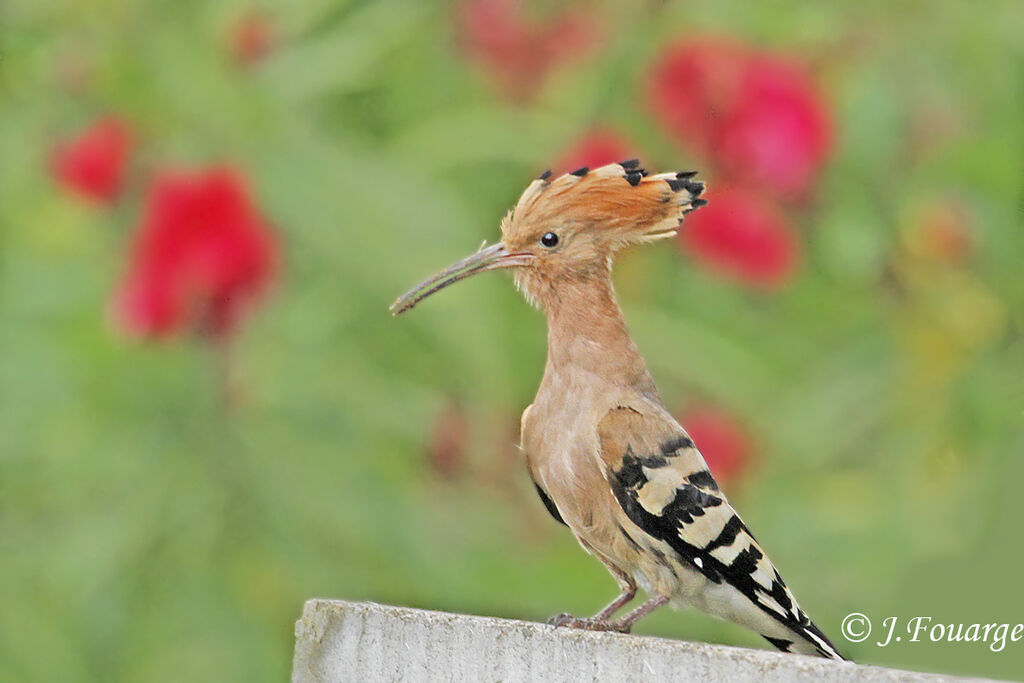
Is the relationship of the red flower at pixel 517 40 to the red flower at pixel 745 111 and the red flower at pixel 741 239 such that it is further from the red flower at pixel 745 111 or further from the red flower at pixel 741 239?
the red flower at pixel 741 239

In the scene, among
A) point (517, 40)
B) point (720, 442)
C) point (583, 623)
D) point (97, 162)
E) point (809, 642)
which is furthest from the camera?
point (517, 40)

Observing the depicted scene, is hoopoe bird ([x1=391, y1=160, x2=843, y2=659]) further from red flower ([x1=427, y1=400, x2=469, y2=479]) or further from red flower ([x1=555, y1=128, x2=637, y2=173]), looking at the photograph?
red flower ([x1=427, y1=400, x2=469, y2=479])

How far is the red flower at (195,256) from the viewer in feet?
7.92

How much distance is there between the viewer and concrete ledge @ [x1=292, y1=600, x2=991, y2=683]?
4.35ft

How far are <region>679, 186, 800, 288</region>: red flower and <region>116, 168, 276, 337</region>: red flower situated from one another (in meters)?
0.74

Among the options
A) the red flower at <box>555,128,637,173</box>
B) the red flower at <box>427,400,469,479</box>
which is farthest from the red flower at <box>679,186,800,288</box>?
the red flower at <box>427,400,469,479</box>

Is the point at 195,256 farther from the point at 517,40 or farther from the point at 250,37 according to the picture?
the point at 517,40

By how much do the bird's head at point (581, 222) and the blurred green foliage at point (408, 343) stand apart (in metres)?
0.76

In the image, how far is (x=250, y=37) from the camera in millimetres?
2744

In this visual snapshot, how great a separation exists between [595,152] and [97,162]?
2.55 ft

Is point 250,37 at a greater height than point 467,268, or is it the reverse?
point 250,37

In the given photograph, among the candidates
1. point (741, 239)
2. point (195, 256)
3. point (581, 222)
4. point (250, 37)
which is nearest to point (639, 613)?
point (581, 222)

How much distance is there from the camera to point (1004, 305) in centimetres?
305

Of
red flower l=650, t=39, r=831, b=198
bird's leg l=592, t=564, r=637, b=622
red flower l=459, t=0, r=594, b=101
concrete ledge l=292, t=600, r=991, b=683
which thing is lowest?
concrete ledge l=292, t=600, r=991, b=683
